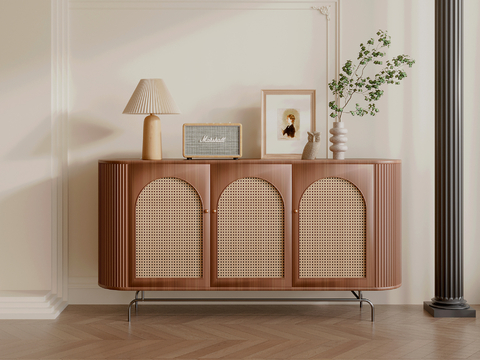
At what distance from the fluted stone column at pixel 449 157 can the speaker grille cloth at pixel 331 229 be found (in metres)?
0.68

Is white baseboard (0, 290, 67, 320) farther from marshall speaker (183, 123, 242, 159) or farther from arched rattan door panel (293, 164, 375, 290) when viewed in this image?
arched rattan door panel (293, 164, 375, 290)

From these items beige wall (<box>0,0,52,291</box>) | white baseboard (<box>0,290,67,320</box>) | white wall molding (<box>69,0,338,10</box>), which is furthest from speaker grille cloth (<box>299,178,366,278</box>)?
beige wall (<box>0,0,52,291</box>)

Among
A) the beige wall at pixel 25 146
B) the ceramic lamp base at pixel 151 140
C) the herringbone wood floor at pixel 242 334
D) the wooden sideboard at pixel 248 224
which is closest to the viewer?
the herringbone wood floor at pixel 242 334

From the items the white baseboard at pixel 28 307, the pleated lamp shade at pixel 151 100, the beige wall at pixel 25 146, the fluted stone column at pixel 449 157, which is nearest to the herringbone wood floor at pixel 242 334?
the white baseboard at pixel 28 307

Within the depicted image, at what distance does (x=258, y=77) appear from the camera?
3457 mm

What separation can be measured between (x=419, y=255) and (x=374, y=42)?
64.6 inches

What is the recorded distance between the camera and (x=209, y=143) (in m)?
3.03

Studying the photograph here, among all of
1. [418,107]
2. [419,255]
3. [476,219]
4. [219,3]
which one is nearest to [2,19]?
[219,3]

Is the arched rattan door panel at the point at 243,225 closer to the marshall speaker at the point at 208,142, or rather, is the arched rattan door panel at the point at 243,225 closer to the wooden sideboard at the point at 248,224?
the wooden sideboard at the point at 248,224

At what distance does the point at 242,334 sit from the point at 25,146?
2.07m

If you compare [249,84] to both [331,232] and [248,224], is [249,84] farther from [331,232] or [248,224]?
[331,232]

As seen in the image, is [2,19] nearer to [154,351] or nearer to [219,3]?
[219,3]

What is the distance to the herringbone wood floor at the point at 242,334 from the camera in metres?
2.53

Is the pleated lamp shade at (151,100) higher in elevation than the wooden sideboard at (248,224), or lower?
higher
